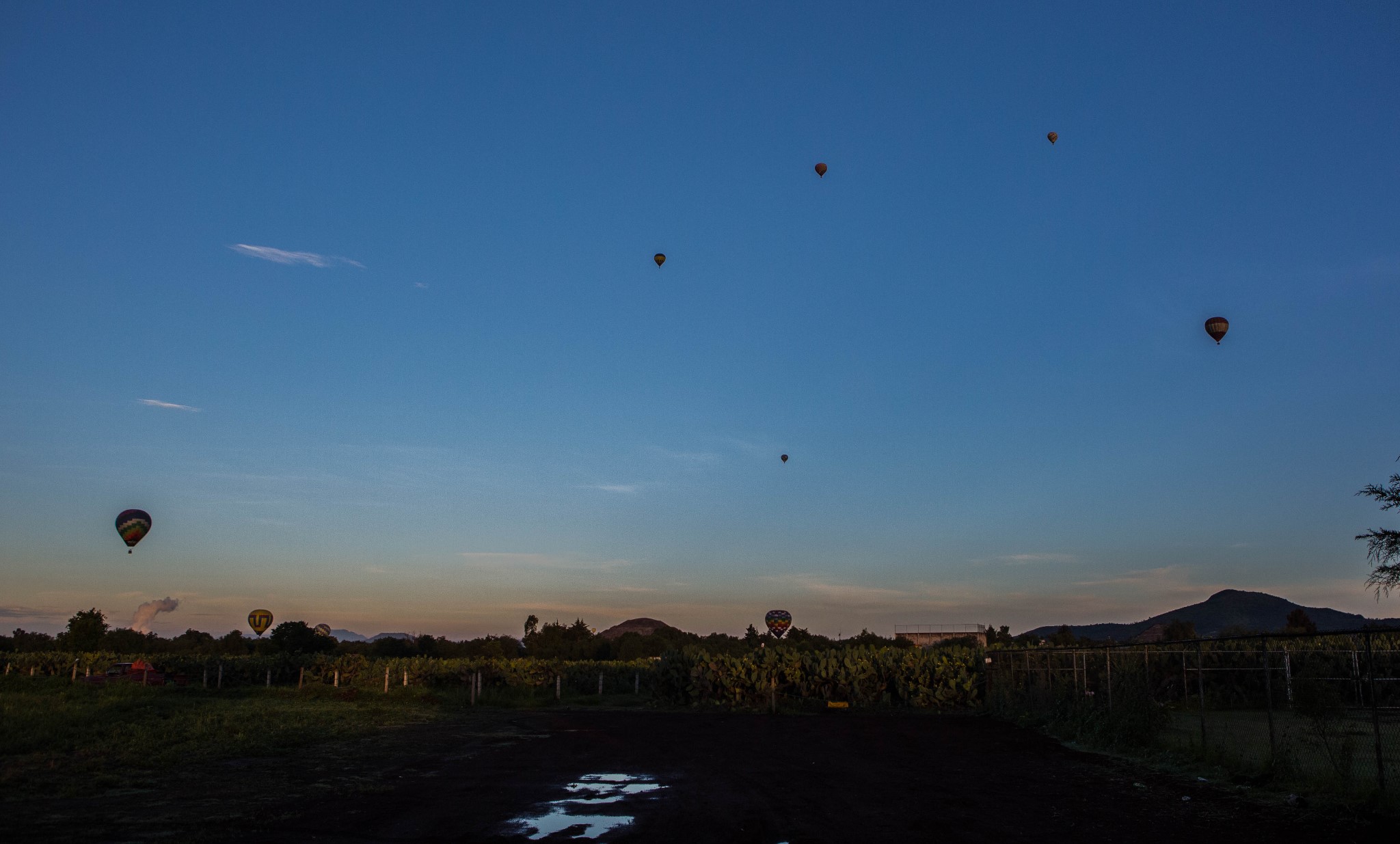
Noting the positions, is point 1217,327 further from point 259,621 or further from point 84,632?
point 84,632

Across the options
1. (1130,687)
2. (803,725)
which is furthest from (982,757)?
(803,725)

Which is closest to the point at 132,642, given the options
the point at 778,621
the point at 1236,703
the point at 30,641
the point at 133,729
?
the point at 30,641

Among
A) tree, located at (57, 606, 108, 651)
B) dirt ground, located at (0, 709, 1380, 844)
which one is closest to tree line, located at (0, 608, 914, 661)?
tree, located at (57, 606, 108, 651)

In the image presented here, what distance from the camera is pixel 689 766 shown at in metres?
17.7

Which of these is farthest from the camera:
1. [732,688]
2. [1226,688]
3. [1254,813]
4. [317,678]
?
[317,678]

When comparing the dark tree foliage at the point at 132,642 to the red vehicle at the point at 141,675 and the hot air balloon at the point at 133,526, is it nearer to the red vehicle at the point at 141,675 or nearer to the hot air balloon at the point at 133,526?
the red vehicle at the point at 141,675

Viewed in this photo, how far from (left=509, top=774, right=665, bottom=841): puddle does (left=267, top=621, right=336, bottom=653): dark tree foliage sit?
260 feet

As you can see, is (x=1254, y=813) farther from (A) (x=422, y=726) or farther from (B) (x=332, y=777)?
(A) (x=422, y=726)

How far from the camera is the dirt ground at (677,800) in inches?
420

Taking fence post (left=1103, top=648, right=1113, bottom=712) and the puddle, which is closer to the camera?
the puddle

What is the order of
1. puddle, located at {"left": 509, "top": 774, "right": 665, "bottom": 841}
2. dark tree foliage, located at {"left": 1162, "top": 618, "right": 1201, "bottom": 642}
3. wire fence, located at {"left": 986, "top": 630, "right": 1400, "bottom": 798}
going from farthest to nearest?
dark tree foliage, located at {"left": 1162, "top": 618, "right": 1201, "bottom": 642} → wire fence, located at {"left": 986, "top": 630, "right": 1400, "bottom": 798} → puddle, located at {"left": 509, "top": 774, "right": 665, "bottom": 841}

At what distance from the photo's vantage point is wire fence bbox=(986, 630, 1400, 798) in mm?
13875

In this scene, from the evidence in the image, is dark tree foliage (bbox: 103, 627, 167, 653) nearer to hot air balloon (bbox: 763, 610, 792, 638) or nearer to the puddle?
hot air balloon (bbox: 763, 610, 792, 638)

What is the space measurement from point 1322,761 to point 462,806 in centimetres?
1517
